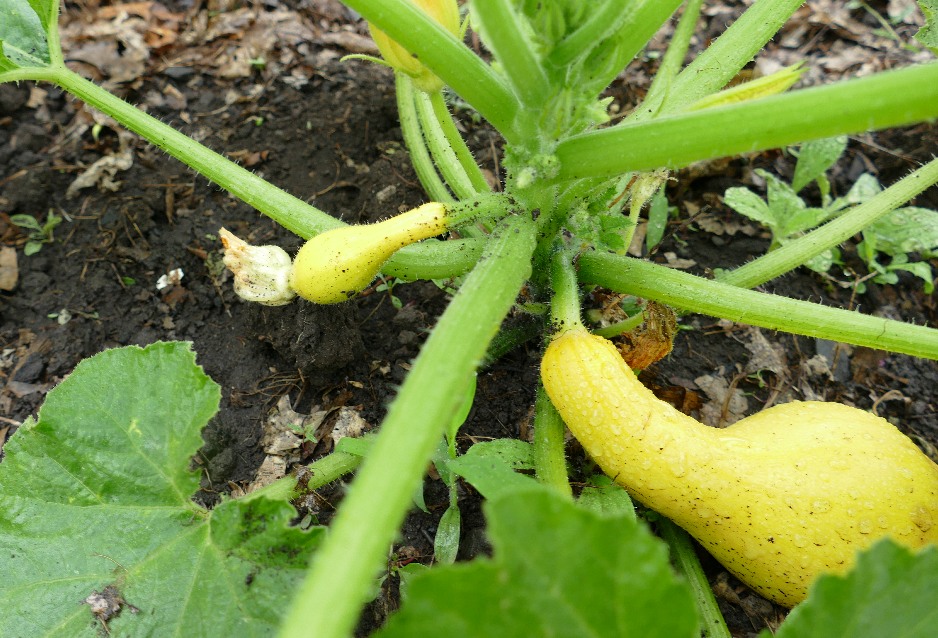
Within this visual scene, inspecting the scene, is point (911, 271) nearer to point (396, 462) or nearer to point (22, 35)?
point (396, 462)

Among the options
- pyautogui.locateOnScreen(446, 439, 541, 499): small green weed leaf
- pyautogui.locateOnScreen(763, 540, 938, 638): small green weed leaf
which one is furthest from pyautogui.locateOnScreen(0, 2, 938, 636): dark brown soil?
pyautogui.locateOnScreen(763, 540, 938, 638): small green weed leaf

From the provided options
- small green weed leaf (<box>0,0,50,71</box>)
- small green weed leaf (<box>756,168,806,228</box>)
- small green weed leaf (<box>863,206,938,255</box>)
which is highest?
small green weed leaf (<box>0,0,50,71</box>)

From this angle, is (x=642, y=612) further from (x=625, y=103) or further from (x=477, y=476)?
(x=625, y=103)

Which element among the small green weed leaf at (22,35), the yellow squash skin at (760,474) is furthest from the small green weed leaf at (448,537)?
the small green weed leaf at (22,35)

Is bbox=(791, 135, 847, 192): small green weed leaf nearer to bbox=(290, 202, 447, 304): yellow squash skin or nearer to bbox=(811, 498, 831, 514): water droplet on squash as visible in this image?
bbox=(811, 498, 831, 514): water droplet on squash

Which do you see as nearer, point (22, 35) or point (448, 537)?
point (448, 537)

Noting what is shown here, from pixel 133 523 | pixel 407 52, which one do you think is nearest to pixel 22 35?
pixel 407 52
